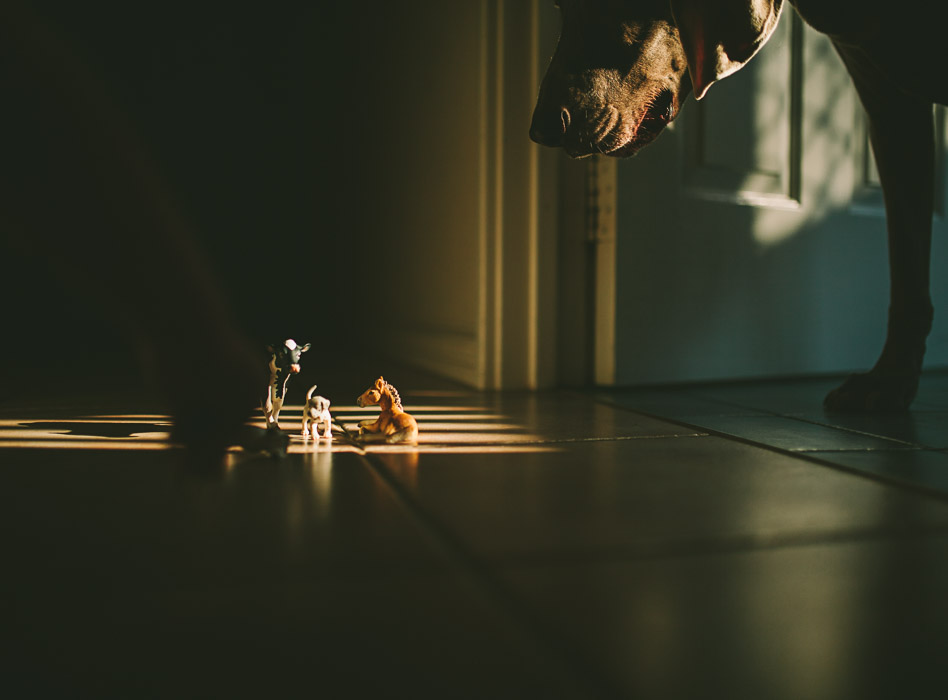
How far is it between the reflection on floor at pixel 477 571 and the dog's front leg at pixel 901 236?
0.40 metres

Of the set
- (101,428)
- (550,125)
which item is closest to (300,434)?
(101,428)

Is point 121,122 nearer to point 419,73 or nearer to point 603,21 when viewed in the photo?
point 603,21

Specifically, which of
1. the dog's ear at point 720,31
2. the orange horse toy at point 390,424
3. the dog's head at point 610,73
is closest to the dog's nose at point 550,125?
the dog's head at point 610,73

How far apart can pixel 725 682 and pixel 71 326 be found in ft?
11.8

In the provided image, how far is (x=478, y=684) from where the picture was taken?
0.39 metres

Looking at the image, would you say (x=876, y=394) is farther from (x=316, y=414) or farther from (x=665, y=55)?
(x=316, y=414)

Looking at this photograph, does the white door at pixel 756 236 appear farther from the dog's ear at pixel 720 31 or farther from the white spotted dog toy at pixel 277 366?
the white spotted dog toy at pixel 277 366

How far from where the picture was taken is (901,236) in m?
1.39

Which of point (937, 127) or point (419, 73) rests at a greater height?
point (419, 73)

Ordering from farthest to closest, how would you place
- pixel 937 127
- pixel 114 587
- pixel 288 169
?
pixel 288 169
pixel 937 127
pixel 114 587

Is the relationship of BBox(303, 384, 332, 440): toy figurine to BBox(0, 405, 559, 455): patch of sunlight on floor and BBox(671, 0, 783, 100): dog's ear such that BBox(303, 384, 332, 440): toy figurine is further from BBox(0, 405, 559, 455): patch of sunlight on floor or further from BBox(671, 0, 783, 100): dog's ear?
BBox(671, 0, 783, 100): dog's ear

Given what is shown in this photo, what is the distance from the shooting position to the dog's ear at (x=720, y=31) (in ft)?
3.24

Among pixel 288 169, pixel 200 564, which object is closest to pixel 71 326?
pixel 288 169

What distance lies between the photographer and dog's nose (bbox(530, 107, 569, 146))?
3.50ft
